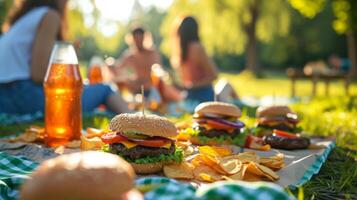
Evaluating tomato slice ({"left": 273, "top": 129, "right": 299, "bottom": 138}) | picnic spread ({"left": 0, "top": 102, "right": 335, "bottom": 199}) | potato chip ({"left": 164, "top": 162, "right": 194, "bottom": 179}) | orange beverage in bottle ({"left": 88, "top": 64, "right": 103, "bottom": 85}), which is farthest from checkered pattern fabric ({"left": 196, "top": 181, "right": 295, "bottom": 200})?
orange beverage in bottle ({"left": 88, "top": 64, "right": 103, "bottom": 85})

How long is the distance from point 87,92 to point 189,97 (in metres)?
3.61

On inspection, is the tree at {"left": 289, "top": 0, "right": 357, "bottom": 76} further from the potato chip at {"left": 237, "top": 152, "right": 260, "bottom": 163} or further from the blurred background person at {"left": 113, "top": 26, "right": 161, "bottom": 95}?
the potato chip at {"left": 237, "top": 152, "right": 260, "bottom": 163}

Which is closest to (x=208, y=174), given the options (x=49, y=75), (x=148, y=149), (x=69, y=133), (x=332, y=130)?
(x=148, y=149)

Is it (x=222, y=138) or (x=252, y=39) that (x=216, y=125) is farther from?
(x=252, y=39)

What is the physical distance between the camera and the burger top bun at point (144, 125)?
3.10m

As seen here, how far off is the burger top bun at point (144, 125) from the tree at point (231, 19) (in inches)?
925

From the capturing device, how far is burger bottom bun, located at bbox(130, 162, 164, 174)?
3037 mm

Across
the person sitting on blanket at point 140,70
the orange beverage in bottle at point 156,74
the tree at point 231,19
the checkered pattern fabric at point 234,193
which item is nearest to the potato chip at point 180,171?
the checkered pattern fabric at point 234,193

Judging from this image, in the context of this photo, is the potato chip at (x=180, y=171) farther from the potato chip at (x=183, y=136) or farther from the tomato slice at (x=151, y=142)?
the potato chip at (x=183, y=136)

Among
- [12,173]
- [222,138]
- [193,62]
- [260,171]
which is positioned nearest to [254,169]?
[260,171]

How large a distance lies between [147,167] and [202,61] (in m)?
5.72

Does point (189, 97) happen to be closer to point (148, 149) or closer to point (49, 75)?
point (49, 75)

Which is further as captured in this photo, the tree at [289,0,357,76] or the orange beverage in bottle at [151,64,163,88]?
the tree at [289,0,357,76]

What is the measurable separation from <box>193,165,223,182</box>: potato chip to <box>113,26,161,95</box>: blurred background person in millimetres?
6049
